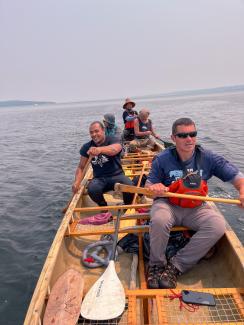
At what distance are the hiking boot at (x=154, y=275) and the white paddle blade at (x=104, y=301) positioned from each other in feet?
1.51

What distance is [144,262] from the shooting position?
14.7ft

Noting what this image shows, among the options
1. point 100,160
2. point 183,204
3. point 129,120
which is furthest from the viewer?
point 129,120

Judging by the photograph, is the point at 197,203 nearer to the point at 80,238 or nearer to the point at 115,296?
the point at 115,296

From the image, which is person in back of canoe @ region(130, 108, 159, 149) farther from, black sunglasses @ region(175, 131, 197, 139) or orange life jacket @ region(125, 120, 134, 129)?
black sunglasses @ region(175, 131, 197, 139)

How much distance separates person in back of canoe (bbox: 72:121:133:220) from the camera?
6152mm

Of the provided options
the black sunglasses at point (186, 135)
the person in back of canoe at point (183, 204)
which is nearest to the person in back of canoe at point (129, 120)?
the person in back of canoe at point (183, 204)

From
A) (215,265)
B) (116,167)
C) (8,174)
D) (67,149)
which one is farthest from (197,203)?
(67,149)

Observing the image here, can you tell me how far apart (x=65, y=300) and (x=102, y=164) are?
3434mm

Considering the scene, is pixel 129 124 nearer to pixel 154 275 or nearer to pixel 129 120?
pixel 129 120

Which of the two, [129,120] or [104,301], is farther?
[129,120]

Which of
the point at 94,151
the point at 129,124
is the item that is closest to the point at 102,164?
the point at 94,151

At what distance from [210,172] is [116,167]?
2.57m

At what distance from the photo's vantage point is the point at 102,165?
255 inches

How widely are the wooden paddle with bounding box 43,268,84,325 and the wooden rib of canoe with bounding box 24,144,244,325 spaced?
83 mm
